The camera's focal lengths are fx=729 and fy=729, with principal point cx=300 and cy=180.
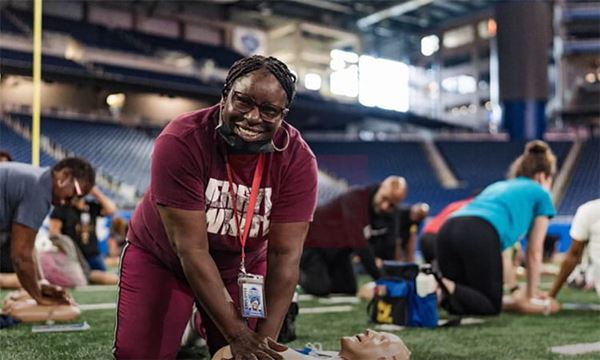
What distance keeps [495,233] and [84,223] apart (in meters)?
4.66

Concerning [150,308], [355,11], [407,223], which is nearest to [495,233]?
[150,308]

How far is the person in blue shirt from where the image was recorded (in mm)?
4980

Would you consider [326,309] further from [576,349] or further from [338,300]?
[576,349]

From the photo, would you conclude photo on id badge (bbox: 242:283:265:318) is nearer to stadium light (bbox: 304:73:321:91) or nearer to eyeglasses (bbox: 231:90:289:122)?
eyeglasses (bbox: 231:90:289:122)

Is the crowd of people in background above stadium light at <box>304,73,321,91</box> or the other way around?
the other way around

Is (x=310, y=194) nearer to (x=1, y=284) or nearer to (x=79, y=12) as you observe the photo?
(x=1, y=284)

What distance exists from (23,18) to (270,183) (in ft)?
85.5

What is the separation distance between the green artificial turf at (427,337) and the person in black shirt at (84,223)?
102 inches

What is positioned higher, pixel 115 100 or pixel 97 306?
pixel 115 100

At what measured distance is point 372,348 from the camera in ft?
7.57

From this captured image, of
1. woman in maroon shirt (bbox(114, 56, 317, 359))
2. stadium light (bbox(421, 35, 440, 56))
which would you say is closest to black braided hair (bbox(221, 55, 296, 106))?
woman in maroon shirt (bbox(114, 56, 317, 359))

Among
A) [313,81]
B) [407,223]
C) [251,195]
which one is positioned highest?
[313,81]

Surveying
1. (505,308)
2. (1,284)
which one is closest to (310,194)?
(505,308)

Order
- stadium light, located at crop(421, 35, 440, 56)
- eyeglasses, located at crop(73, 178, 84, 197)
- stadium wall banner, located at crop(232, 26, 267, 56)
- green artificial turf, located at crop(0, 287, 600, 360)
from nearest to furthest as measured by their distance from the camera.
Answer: green artificial turf, located at crop(0, 287, 600, 360) → eyeglasses, located at crop(73, 178, 84, 197) → stadium wall banner, located at crop(232, 26, 267, 56) → stadium light, located at crop(421, 35, 440, 56)
